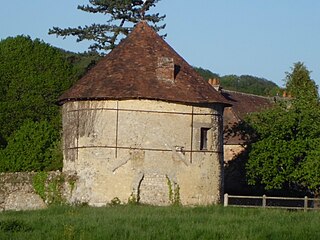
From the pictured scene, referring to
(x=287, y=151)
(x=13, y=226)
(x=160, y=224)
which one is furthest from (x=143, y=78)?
(x=13, y=226)

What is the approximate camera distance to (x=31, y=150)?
47125 millimetres

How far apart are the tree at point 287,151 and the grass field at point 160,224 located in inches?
329

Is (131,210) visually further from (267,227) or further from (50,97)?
(50,97)

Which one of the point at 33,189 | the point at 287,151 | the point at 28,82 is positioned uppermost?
the point at 28,82

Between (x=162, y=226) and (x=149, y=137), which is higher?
(x=149, y=137)

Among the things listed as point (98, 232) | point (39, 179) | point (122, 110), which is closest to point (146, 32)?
point (122, 110)

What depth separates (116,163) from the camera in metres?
37.5

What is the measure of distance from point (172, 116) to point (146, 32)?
4699mm

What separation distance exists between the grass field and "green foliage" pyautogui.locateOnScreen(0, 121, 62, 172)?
535 inches

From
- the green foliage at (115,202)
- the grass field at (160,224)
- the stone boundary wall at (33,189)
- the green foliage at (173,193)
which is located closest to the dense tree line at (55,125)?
the stone boundary wall at (33,189)

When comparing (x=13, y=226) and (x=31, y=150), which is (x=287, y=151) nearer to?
(x=31, y=150)

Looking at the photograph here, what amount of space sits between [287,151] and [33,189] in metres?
11.4

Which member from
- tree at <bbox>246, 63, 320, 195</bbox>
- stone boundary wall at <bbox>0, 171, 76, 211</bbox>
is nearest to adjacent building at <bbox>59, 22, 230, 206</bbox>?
stone boundary wall at <bbox>0, 171, 76, 211</bbox>

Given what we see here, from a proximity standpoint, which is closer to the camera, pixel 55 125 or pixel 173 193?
pixel 173 193
